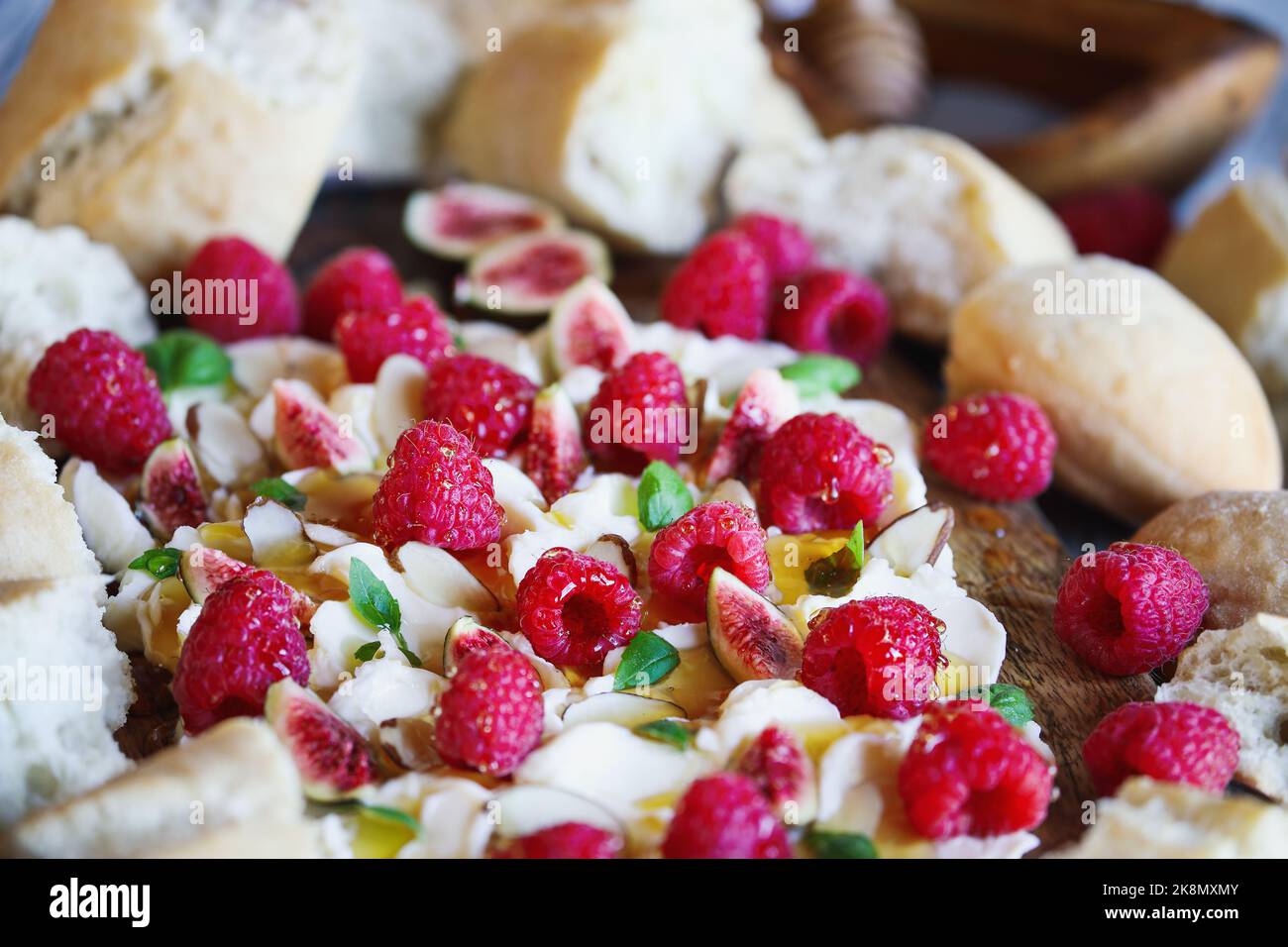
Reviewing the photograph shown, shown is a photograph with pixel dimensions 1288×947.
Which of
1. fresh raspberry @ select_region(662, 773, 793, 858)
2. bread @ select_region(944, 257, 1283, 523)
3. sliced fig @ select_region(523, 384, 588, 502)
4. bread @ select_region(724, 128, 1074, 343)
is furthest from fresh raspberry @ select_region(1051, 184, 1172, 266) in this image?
fresh raspberry @ select_region(662, 773, 793, 858)

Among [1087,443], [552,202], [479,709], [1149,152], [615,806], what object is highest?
[1149,152]

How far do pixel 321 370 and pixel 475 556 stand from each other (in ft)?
2.55

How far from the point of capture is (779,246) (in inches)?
119

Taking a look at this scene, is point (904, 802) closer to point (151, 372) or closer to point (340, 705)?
point (340, 705)

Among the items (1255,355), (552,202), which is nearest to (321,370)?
(552,202)

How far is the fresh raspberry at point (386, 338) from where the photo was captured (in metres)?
2.47

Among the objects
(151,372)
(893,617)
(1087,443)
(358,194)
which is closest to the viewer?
(893,617)

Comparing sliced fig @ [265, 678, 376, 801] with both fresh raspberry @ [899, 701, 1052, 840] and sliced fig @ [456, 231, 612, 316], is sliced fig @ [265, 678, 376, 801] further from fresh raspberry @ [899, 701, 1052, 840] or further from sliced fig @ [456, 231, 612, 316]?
sliced fig @ [456, 231, 612, 316]

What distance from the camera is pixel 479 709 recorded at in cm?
162

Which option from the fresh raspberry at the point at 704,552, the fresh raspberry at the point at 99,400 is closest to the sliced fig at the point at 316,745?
the fresh raspberry at the point at 704,552

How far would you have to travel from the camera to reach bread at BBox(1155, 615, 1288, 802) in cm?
180

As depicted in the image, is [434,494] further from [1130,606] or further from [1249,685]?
[1249,685]

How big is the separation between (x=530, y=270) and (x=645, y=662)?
1525 mm

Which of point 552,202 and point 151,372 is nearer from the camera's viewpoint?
point 151,372
